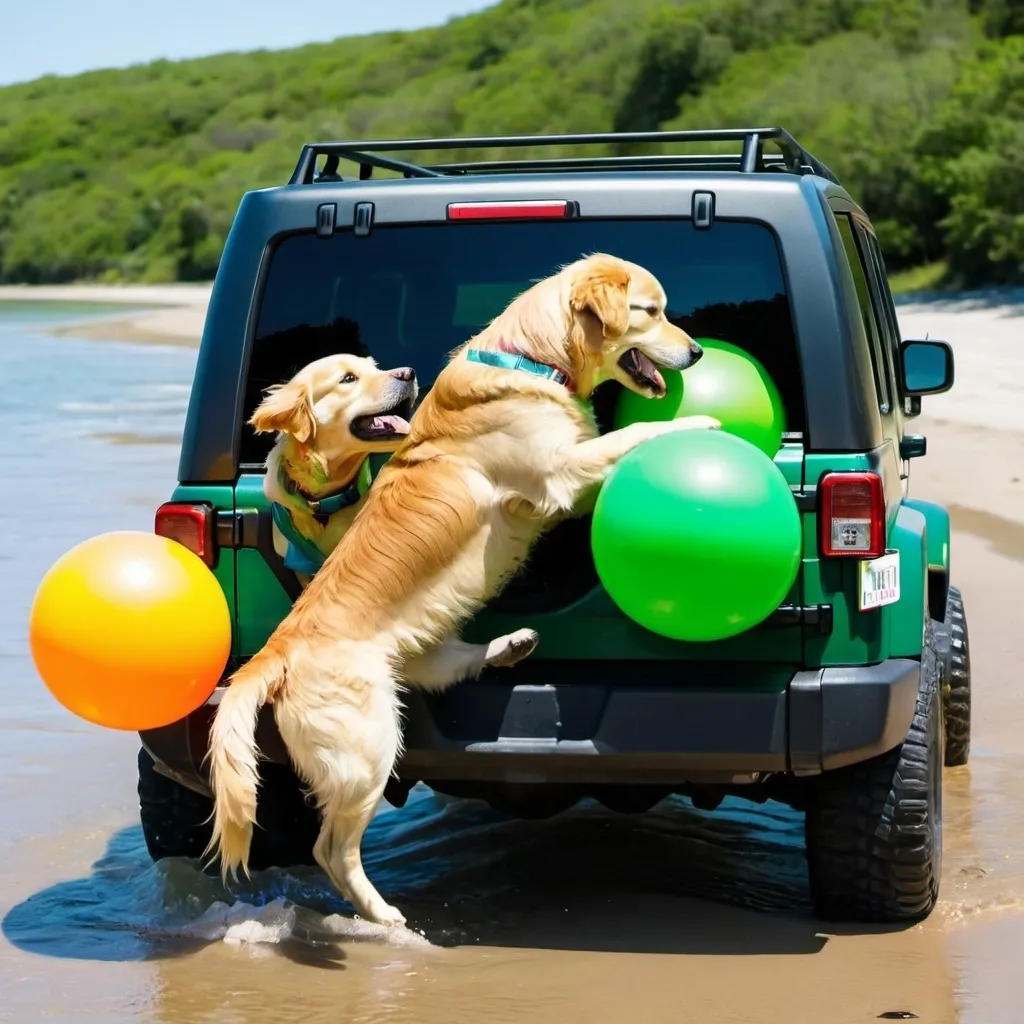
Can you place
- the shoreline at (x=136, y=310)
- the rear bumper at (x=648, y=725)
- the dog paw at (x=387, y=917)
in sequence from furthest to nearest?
the shoreline at (x=136, y=310)
the dog paw at (x=387, y=917)
the rear bumper at (x=648, y=725)

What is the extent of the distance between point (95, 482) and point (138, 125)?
145 meters

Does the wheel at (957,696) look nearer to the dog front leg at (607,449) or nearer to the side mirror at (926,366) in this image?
the side mirror at (926,366)

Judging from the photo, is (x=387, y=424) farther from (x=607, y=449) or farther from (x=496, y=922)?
(x=496, y=922)

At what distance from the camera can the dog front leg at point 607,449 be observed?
13.4ft

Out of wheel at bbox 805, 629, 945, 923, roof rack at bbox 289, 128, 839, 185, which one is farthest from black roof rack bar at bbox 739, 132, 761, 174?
wheel at bbox 805, 629, 945, 923

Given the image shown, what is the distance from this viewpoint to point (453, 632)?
166 inches

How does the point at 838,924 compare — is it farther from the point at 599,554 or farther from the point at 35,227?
the point at 35,227

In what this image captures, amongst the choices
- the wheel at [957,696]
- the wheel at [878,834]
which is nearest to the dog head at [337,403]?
the wheel at [878,834]

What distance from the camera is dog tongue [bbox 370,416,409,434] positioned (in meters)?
4.37

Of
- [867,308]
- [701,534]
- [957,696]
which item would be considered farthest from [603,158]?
[957,696]

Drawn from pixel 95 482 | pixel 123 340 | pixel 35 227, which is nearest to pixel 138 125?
pixel 35 227

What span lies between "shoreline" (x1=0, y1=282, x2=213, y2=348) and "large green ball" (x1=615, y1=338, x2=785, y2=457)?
63.8 feet

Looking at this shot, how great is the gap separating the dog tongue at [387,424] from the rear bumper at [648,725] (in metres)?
0.70

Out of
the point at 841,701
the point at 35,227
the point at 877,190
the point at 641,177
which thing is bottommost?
the point at 35,227
